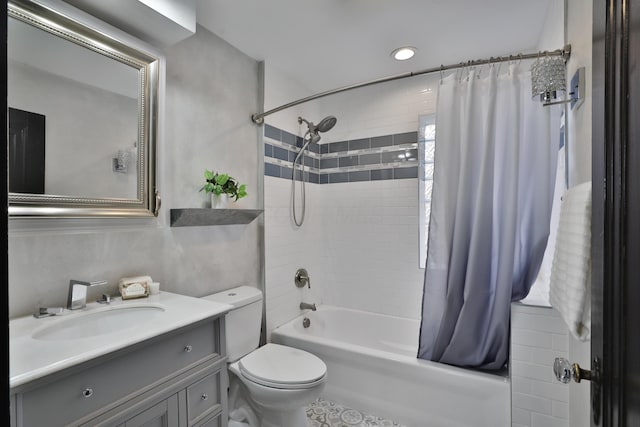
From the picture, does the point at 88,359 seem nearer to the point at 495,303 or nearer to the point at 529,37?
the point at 495,303

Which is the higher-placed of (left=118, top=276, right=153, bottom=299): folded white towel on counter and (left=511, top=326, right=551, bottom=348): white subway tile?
(left=118, top=276, right=153, bottom=299): folded white towel on counter

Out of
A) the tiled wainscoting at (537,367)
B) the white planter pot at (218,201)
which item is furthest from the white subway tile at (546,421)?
the white planter pot at (218,201)

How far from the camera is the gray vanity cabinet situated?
88cm

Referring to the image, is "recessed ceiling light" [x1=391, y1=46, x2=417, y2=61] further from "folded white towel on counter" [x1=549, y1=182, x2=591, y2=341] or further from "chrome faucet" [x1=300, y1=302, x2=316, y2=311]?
"chrome faucet" [x1=300, y1=302, x2=316, y2=311]

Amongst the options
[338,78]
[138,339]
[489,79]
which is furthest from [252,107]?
[138,339]

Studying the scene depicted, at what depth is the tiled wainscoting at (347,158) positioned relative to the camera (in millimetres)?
2535

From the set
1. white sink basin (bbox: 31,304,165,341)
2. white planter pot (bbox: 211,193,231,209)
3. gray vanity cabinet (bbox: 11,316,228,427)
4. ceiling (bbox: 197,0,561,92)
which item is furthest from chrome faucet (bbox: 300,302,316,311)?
ceiling (bbox: 197,0,561,92)

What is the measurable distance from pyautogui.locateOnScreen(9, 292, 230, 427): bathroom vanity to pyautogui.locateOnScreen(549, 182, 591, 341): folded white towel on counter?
1.20m

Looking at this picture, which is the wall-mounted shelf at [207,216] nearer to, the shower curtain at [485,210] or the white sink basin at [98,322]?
the white sink basin at [98,322]

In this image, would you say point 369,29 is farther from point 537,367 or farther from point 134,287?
point 537,367

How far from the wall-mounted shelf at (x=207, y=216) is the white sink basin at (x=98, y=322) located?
50 centimetres

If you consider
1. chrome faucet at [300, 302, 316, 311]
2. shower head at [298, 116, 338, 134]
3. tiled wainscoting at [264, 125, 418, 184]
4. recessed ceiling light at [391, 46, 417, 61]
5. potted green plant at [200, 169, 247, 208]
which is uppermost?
recessed ceiling light at [391, 46, 417, 61]

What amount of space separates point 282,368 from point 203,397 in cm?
53

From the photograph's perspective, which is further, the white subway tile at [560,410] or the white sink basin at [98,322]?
the white subway tile at [560,410]
